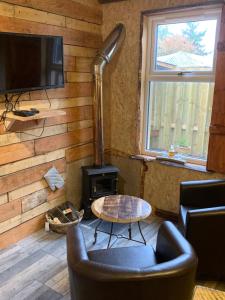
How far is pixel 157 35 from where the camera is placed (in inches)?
122

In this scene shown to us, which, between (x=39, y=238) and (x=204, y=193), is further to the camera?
(x=39, y=238)

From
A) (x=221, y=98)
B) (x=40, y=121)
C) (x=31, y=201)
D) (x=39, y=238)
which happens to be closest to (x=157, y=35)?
(x=221, y=98)

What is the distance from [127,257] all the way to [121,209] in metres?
0.55

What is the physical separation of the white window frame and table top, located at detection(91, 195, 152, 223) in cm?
96

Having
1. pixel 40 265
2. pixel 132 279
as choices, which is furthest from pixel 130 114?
pixel 132 279

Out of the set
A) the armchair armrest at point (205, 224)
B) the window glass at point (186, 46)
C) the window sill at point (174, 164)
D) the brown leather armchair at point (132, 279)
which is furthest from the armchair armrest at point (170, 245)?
the window glass at point (186, 46)

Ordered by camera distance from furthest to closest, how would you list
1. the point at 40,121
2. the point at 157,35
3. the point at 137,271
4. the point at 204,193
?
1. the point at 157,35
2. the point at 40,121
3. the point at 204,193
4. the point at 137,271

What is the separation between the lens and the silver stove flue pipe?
3.03 m

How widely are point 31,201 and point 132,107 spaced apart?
1.51m

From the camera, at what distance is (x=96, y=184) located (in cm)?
315

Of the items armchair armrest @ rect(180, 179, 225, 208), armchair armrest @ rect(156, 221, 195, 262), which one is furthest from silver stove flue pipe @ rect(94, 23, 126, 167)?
armchair armrest @ rect(156, 221, 195, 262)

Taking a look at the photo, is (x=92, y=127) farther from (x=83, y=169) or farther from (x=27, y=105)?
(x=27, y=105)

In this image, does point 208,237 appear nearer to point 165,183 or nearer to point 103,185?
point 165,183

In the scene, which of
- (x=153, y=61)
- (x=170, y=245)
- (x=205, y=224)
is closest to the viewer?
(x=170, y=245)
